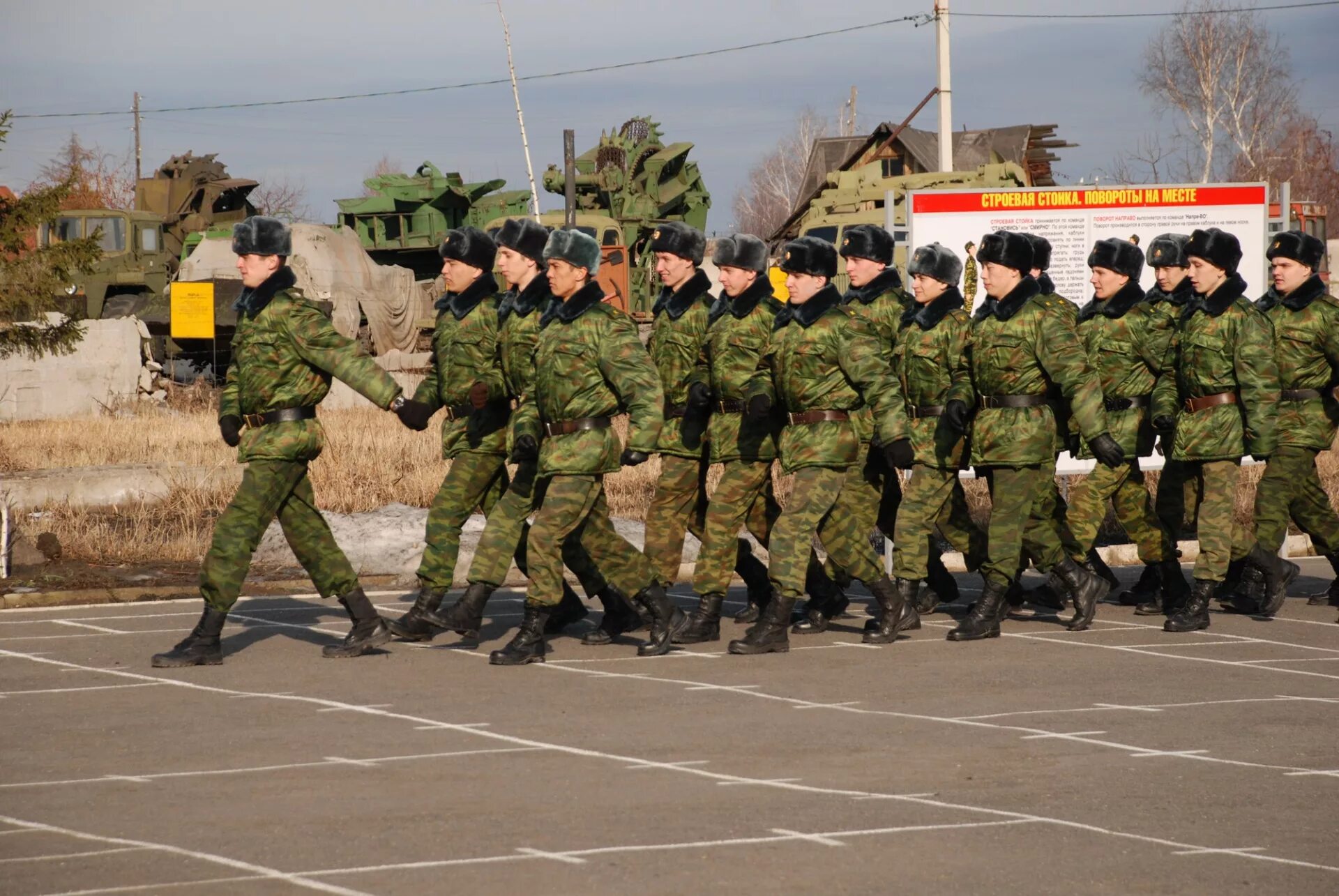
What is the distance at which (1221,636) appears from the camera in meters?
10.3

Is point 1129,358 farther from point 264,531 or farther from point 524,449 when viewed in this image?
point 264,531

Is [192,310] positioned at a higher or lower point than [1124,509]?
higher

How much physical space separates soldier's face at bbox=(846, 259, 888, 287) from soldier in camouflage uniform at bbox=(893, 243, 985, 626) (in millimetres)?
206

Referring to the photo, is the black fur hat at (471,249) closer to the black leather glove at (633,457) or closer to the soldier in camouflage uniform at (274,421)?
the soldier in camouflage uniform at (274,421)

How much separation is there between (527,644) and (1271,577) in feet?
15.1

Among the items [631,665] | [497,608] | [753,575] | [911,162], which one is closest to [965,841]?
[631,665]

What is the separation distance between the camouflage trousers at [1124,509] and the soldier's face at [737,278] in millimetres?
2336

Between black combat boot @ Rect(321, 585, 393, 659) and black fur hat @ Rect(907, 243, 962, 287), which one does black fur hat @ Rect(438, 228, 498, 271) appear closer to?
black combat boot @ Rect(321, 585, 393, 659)

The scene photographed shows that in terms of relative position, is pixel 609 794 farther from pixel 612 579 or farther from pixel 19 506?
pixel 19 506

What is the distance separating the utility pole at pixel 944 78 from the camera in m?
26.7

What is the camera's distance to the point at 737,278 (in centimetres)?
1043

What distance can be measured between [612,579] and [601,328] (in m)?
1.33

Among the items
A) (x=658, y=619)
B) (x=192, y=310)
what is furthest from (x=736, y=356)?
(x=192, y=310)

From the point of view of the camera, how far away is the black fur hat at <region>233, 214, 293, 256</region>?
9406 millimetres
